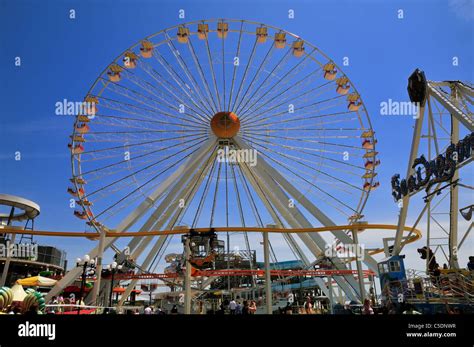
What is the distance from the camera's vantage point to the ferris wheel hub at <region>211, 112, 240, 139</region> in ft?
65.6

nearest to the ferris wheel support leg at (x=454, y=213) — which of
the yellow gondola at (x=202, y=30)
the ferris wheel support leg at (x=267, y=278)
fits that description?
the ferris wheel support leg at (x=267, y=278)

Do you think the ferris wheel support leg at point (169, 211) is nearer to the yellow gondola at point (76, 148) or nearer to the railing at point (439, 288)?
the yellow gondola at point (76, 148)

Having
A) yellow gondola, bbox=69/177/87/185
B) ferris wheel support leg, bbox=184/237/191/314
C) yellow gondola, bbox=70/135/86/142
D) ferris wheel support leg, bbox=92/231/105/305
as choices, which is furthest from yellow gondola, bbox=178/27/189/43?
ferris wheel support leg, bbox=92/231/105/305

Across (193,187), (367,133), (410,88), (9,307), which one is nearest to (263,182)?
(193,187)

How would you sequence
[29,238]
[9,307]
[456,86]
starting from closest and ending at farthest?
[9,307] → [456,86] → [29,238]

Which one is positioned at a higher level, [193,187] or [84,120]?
[84,120]

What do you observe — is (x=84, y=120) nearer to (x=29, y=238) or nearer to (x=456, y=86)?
(x=29, y=238)

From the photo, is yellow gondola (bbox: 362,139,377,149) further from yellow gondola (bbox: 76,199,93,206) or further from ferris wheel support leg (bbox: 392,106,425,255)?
yellow gondola (bbox: 76,199,93,206)

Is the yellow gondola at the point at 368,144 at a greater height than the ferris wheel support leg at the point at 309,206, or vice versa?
the yellow gondola at the point at 368,144

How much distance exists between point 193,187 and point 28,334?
15.8 metres

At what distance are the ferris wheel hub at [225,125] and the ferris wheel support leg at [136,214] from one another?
687 mm

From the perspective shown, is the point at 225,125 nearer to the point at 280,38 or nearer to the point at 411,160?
the point at 280,38

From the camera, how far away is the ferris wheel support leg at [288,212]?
1717 cm

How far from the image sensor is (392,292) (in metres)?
12.4
